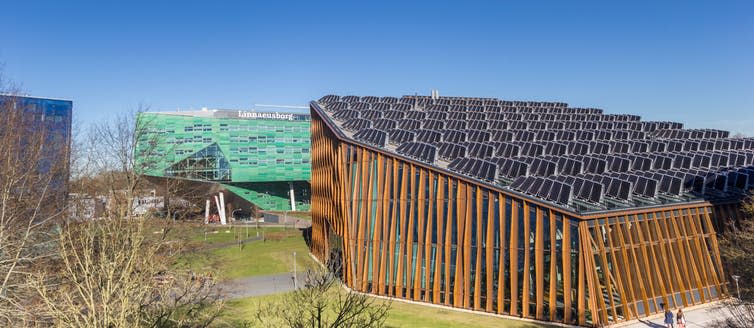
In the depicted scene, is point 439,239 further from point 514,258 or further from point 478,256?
point 514,258

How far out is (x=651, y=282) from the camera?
23.1m

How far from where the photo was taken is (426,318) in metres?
23.4

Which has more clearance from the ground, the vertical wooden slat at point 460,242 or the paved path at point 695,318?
the vertical wooden slat at point 460,242

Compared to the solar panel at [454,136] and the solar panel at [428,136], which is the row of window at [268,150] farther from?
the solar panel at [454,136]

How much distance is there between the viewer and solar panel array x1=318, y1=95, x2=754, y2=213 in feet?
84.4

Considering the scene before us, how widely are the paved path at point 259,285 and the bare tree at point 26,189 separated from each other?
10874 mm

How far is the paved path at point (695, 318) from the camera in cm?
2166

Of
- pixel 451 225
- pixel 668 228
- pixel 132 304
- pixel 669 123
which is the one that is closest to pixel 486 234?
pixel 451 225

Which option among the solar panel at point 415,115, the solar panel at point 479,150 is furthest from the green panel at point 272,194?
the solar panel at point 479,150

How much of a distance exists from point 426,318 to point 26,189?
2082 centimetres

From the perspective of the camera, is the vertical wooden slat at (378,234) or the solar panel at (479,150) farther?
the solar panel at (479,150)

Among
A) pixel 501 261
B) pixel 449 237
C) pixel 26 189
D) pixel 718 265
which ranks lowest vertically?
pixel 718 265

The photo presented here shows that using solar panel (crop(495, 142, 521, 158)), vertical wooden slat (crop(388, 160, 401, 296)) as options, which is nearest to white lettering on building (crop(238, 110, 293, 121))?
solar panel (crop(495, 142, 521, 158))

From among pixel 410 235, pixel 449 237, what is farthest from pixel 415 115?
pixel 449 237
